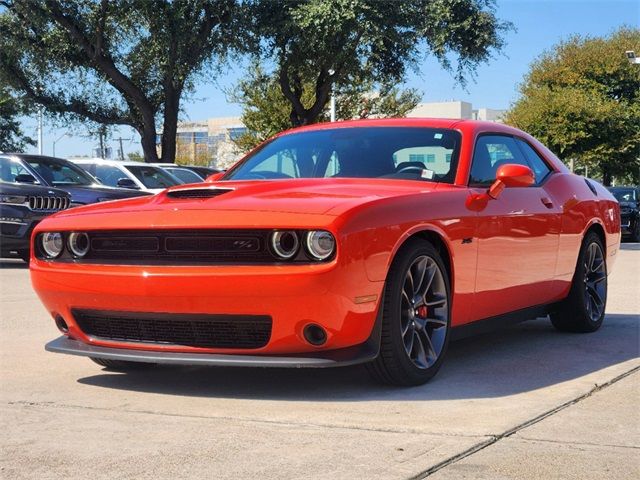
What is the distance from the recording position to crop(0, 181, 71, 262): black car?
13.6m

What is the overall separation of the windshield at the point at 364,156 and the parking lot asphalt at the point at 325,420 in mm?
1132

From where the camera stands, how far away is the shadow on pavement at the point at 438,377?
200 inches

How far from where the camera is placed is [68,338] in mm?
5453

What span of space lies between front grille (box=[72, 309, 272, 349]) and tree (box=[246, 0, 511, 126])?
61.1ft

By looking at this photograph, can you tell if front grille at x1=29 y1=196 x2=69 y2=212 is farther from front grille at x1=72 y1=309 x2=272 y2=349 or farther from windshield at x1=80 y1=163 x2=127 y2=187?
front grille at x1=72 y1=309 x2=272 y2=349

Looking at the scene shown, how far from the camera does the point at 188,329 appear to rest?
16.1 ft

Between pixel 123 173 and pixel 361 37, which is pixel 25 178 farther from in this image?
pixel 361 37

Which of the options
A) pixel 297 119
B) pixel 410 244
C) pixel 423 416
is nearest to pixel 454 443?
pixel 423 416

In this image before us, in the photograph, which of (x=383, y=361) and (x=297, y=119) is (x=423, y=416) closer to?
(x=383, y=361)

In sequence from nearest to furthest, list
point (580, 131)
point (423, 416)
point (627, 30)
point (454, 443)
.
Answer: point (454, 443), point (423, 416), point (580, 131), point (627, 30)

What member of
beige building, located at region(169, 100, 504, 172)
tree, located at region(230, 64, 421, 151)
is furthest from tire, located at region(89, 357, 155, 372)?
beige building, located at region(169, 100, 504, 172)

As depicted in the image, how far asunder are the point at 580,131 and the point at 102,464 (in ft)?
146

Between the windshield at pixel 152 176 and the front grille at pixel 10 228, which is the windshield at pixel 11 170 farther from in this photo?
the windshield at pixel 152 176

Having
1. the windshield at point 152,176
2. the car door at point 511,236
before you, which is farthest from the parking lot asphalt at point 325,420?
the windshield at point 152,176
